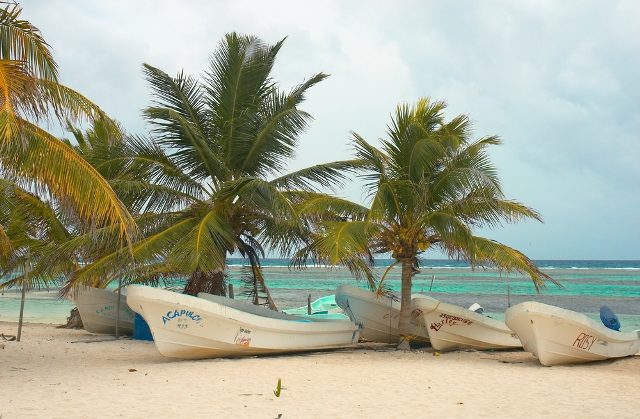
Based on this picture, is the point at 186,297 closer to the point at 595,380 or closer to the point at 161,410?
the point at 161,410

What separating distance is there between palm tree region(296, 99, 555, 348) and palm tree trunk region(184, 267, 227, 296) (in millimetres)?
1914

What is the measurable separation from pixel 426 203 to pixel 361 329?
3075mm

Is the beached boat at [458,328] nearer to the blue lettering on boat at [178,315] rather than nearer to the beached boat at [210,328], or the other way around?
the beached boat at [210,328]

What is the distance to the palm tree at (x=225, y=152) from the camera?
43.7 feet

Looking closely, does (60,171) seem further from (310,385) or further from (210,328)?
(310,385)

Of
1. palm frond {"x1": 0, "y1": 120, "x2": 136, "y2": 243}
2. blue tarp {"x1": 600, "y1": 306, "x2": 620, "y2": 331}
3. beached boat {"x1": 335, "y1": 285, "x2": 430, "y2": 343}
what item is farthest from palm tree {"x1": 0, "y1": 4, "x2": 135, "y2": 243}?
blue tarp {"x1": 600, "y1": 306, "x2": 620, "y2": 331}

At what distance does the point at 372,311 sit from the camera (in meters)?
14.6

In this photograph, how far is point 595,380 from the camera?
10211 millimetres

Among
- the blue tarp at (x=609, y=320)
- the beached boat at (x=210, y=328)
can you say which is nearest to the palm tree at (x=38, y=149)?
the beached boat at (x=210, y=328)

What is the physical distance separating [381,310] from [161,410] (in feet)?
25.4

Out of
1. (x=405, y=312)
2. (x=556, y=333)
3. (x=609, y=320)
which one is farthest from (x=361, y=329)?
(x=609, y=320)

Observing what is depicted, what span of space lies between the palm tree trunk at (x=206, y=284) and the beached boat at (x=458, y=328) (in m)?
3.94

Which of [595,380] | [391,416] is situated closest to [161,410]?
[391,416]

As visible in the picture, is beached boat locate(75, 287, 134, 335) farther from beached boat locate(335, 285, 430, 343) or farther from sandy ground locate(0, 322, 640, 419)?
beached boat locate(335, 285, 430, 343)
